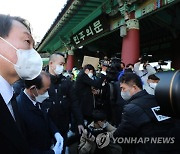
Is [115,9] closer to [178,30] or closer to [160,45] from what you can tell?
[178,30]

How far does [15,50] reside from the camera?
1.41m

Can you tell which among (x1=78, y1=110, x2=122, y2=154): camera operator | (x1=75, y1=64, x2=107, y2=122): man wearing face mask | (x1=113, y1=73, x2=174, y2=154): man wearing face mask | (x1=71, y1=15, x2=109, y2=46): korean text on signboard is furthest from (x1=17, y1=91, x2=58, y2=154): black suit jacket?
(x1=71, y1=15, x2=109, y2=46): korean text on signboard

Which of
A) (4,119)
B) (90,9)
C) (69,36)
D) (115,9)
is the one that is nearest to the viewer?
(4,119)

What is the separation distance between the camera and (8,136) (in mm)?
1129

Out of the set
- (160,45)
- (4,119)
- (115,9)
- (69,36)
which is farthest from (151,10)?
(69,36)

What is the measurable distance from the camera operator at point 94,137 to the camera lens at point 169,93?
262 centimetres

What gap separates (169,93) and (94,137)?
2897 millimetres

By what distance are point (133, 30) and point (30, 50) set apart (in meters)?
5.04

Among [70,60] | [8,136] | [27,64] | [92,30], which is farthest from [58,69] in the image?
[70,60]

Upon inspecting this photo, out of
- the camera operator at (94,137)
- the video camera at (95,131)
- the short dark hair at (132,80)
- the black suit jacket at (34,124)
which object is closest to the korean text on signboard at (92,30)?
the camera operator at (94,137)

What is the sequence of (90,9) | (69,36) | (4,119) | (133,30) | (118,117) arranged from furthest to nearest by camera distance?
(69,36) → (90,9) → (133,30) → (118,117) → (4,119)

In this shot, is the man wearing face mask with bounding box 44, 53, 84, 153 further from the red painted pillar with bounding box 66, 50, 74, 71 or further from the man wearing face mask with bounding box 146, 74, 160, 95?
the red painted pillar with bounding box 66, 50, 74, 71

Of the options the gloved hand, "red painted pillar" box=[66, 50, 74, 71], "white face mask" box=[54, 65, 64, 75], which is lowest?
the gloved hand

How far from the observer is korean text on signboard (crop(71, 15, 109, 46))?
766 centimetres
